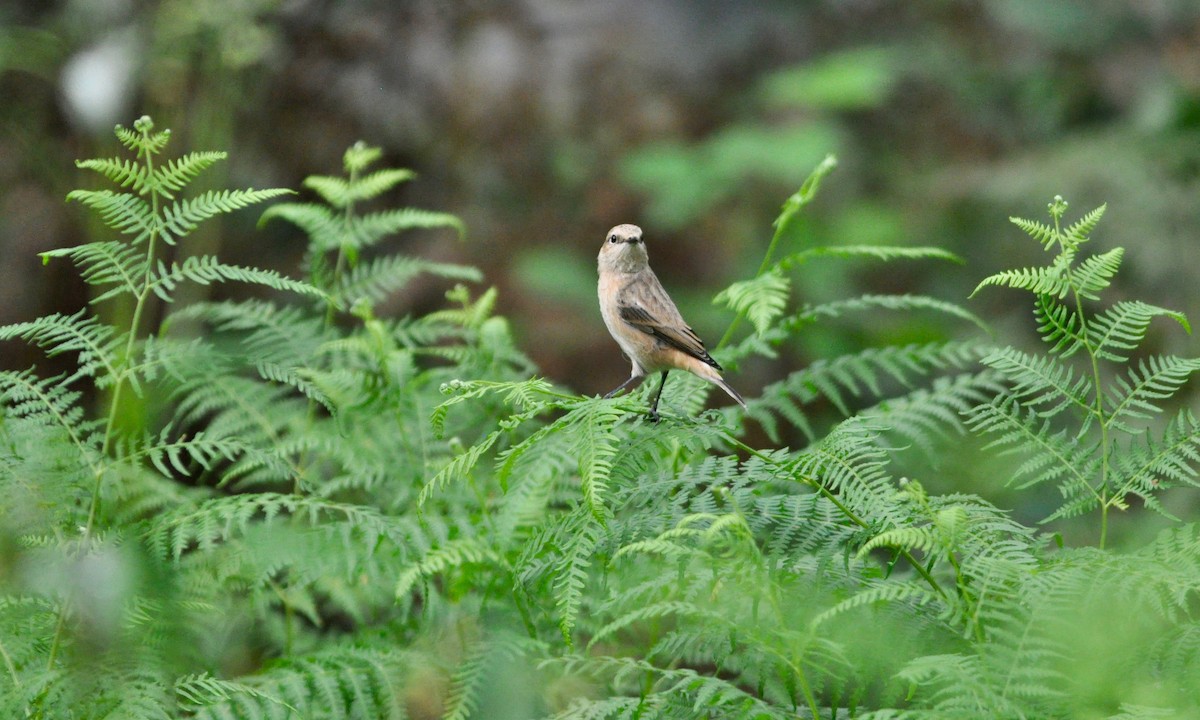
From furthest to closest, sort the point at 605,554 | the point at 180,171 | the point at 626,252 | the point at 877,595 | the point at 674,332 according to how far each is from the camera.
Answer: the point at 626,252
the point at 674,332
the point at 605,554
the point at 180,171
the point at 877,595

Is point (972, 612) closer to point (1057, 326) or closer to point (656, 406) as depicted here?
point (1057, 326)

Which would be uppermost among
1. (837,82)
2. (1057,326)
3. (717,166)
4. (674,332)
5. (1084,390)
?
(837,82)

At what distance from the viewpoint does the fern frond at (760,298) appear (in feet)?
6.42

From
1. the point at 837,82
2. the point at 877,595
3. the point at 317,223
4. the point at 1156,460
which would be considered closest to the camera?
the point at 877,595

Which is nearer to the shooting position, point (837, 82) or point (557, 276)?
point (557, 276)

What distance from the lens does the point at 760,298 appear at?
6.66 ft

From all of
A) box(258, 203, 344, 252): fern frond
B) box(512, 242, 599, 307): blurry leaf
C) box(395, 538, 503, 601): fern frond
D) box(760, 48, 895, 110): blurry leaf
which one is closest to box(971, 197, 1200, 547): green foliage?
box(395, 538, 503, 601): fern frond

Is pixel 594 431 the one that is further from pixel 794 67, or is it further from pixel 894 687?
pixel 794 67

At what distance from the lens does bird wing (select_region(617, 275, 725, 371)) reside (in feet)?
7.86

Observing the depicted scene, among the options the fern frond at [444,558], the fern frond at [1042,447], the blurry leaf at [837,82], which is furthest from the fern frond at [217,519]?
the blurry leaf at [837,82]

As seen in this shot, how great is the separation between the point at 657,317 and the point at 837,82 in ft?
12.1

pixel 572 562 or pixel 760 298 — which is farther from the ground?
pixel 760 298

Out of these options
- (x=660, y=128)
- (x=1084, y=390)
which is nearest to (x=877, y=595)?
(x=1084, y=390)

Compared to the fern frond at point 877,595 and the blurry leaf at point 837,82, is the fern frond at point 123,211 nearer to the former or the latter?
the fern frond at point 877,595
